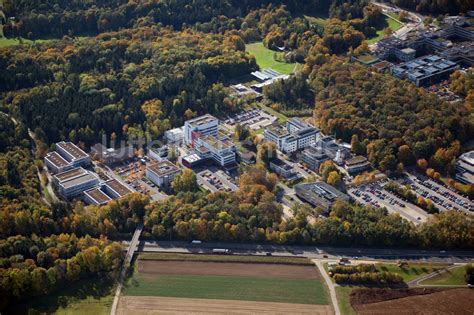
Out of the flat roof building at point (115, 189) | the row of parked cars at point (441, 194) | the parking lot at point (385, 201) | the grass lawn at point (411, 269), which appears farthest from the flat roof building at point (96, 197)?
the row of parked cars at point (441, 194)

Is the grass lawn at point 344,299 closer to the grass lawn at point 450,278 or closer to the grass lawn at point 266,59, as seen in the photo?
the grass lawn at point 450,278

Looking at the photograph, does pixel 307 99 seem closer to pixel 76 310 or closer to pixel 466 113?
pixel 466 113

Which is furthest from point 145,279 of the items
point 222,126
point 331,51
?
point 331,51

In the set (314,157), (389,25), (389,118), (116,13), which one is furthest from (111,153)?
(389,25)

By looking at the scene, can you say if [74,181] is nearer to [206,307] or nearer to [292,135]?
[206,307]

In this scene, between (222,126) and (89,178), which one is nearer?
(89,178)

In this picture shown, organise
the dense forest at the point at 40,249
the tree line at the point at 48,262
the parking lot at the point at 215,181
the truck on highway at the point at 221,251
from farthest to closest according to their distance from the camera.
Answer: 1. the parking lot at the point at 215,181
2. the truck on highway at the point at 221,251
3. the dense forest at the point at 40,249
4. the tree line at the point at 48,262
